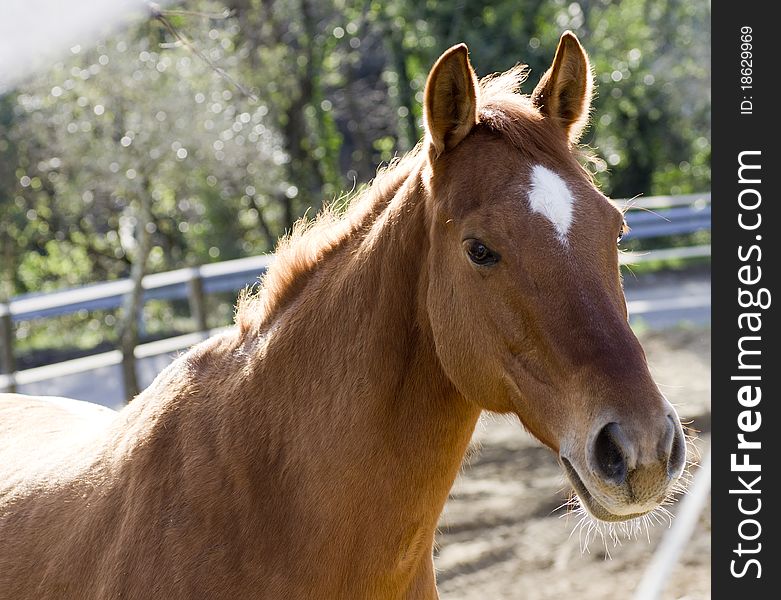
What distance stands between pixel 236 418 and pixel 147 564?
1.42ft

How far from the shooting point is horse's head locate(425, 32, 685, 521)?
6.39 ft

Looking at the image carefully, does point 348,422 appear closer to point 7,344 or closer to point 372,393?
point 372,393

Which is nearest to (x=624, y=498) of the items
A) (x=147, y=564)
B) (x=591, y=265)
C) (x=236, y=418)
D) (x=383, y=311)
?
(x=591, y=265)

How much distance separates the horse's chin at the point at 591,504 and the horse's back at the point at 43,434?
149 cm

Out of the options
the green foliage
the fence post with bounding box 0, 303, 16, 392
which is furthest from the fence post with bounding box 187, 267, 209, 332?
the fence post with bounding box 0, 303, 16, 392

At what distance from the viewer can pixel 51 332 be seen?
16.1 m

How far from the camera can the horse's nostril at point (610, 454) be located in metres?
1.92

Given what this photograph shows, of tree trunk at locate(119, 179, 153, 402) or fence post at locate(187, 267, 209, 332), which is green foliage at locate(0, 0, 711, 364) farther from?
fence post at locate(187, 267, 209, 332)

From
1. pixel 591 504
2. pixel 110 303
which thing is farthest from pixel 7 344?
pixel 591 504

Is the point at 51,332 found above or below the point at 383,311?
below

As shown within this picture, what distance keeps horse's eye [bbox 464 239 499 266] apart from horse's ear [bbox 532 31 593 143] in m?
0.53

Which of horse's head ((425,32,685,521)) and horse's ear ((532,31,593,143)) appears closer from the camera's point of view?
horse's head ((425,32,685,521))
